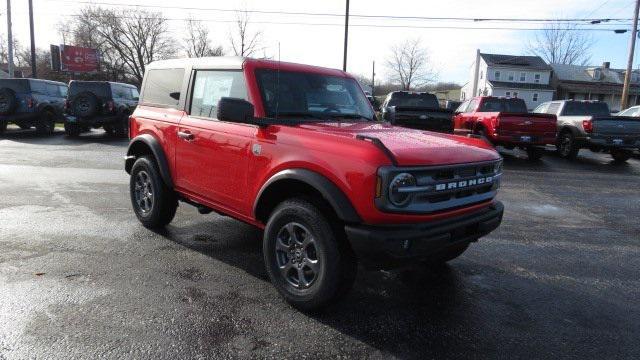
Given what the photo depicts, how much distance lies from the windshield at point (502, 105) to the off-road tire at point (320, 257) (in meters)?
12.2

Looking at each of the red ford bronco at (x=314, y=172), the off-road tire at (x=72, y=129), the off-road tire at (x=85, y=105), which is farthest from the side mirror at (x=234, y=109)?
the off-road tire at (x=72, y=129)

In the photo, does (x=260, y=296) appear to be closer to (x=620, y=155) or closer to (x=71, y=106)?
(x=620, y=155)

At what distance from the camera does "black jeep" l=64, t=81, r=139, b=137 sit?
49.3 feet

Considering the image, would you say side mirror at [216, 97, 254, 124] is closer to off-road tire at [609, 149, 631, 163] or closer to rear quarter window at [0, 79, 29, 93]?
off-road tire at [609, 149, 631, 163]

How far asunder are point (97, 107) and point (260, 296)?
45.0 feet

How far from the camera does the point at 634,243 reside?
5688 mm

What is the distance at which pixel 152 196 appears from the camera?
5.31 meters

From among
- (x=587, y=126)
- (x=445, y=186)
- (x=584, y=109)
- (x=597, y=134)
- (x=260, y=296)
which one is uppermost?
(x=584, y=109)

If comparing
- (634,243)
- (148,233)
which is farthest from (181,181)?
(634,243)

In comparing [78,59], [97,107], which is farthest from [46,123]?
[78,59]

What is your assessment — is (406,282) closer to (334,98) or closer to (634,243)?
(334,98)

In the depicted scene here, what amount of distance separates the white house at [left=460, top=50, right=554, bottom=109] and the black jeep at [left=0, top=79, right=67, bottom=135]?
2076 inches

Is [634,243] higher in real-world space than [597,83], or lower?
lower

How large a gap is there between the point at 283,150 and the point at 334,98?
1.25 m
